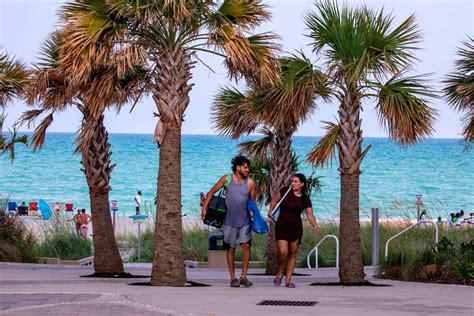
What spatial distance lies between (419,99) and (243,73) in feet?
9.24

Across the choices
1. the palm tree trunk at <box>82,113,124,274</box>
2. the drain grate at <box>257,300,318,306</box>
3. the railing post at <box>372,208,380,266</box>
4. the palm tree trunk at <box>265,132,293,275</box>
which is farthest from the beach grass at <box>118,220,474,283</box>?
the palm tree trunk at <box>82,113,124,274</box>

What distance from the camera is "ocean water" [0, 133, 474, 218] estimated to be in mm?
75894

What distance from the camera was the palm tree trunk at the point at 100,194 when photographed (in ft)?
64.2

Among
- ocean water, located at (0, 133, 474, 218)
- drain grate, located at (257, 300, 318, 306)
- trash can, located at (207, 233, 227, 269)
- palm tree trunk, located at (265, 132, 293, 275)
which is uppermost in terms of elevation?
ocean water, located at (0, 133, 474, 218)

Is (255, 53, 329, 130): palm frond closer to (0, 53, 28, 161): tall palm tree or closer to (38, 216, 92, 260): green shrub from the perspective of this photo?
(0, 53, 28, 161): tall palm tree

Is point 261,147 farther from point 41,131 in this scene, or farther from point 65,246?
point 65,246

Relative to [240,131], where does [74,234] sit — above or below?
below

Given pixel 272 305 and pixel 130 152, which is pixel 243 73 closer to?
Answer: pixel 272 305

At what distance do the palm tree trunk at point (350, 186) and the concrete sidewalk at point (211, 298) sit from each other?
755mm

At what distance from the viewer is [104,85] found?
18219 millimetres

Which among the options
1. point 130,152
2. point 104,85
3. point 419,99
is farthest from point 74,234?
point 130,152

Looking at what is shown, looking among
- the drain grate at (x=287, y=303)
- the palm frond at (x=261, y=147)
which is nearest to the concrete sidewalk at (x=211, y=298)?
the drain grate at (x=287, y=303)

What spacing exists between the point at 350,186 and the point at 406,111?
1551 millimetres

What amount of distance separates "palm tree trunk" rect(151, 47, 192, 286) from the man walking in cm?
67
